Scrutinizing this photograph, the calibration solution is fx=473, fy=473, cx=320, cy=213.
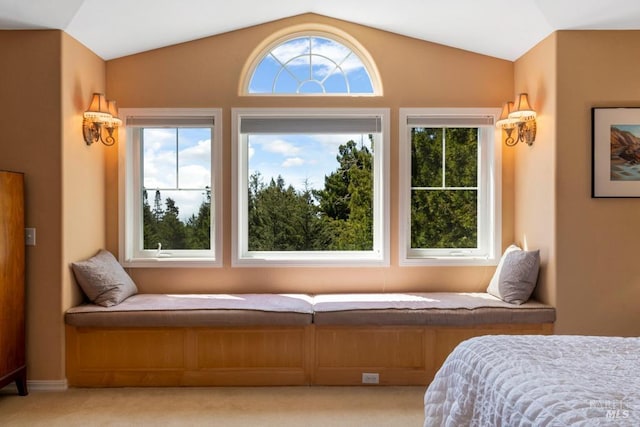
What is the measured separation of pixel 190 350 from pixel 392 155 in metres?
2.20

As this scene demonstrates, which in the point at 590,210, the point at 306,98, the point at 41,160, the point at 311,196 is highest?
the point at 306,98

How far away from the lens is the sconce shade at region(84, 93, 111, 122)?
3521 mm

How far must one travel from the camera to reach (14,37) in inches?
129

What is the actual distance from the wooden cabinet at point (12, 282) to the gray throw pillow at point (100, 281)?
0.37 meters

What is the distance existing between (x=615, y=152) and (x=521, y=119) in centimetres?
67

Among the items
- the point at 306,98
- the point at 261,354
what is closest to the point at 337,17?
the point at 306,98

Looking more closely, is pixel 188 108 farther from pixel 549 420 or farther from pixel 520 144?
pixel 549 420

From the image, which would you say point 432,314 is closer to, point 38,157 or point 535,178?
point 535,178

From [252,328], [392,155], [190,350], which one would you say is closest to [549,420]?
[252,328]

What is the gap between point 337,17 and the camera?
394 centimetres

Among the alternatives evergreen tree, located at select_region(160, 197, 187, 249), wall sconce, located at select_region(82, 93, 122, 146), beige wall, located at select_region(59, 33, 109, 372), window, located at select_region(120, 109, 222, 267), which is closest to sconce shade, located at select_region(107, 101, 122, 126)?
wall sconce, located at select_region(82, 93, 122, 146)

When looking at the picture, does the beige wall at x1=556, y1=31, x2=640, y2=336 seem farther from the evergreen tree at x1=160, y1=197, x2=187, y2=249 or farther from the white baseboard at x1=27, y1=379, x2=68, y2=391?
the white baseboard at x1=27, y1=379, x2=68, y2=391

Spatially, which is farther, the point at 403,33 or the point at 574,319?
the point at 403,33

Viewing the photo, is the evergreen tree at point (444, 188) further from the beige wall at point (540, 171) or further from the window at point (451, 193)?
the beige wall at point (540, 171)
